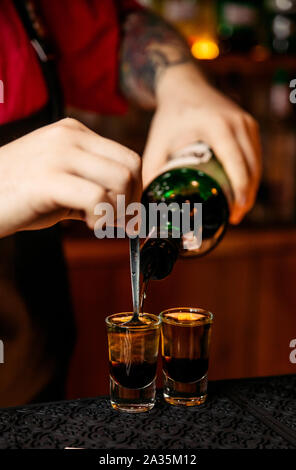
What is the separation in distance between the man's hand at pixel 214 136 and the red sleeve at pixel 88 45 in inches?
Result: 11.9

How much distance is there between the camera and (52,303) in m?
1.28

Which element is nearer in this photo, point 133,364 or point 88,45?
point 133,364

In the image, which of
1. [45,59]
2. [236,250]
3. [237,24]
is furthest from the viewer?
[237,24]

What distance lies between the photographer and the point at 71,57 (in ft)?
4.49

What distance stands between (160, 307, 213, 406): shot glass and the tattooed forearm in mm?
620

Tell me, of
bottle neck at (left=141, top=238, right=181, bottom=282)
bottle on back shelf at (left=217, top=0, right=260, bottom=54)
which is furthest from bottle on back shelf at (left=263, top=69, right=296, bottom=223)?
bottle neck at (left=141, top=238, right=181, bottom=282)

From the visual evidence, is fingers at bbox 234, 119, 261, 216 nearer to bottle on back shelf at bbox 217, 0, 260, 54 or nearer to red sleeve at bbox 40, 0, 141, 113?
red sleeve at bbox 40, 0, 141, 113

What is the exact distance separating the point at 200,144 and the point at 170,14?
1.61 m

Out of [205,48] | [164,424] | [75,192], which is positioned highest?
[205,48]

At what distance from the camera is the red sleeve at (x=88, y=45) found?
1331 mm

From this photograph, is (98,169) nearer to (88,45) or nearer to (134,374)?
(134,374)

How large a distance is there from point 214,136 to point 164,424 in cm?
52

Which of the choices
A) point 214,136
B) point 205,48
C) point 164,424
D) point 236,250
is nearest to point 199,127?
point 214,136

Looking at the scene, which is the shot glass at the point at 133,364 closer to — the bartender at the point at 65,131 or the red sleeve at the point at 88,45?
the bartender at the point at 65,131
